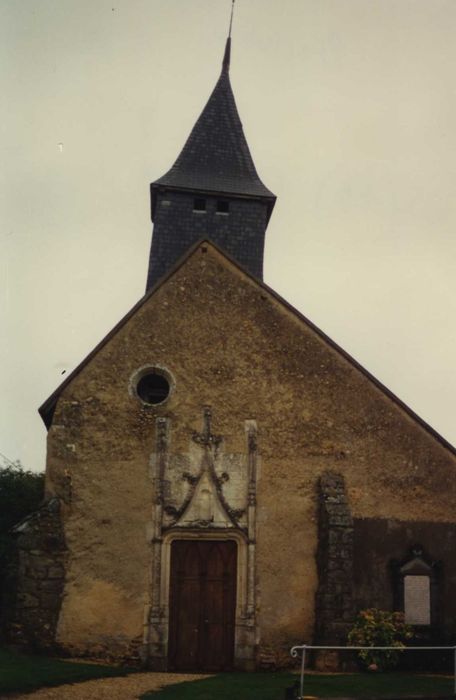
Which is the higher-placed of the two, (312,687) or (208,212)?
(208,212)

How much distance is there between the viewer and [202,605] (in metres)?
14.2

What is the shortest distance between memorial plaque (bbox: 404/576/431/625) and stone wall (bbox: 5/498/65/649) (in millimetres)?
6385

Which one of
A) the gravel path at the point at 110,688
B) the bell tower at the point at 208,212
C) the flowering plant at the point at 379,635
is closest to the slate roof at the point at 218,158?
the bell tower at the point at 208,212

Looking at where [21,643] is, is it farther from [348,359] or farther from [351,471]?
[348,359]

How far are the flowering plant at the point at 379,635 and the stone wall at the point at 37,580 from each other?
17.6ft

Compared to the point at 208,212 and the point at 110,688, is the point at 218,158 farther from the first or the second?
the point at 110,688

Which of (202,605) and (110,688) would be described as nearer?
(110,688)

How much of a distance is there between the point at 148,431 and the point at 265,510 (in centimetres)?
273

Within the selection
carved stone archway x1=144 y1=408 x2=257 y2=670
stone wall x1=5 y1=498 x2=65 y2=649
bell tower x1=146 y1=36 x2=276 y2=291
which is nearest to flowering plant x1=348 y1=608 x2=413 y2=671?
carved stone archway x1=144 y1=408 x2=257 y2=670

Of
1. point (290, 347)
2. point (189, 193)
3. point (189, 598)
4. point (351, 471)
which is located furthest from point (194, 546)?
point (189, 193)

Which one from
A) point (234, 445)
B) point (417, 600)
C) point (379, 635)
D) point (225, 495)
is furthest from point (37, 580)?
point (417, 600)

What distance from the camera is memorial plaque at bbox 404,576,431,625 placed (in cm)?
1412

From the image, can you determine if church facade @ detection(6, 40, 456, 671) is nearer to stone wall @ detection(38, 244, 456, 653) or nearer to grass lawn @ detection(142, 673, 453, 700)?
stone wall @ detection(38, 244, 456, 653)

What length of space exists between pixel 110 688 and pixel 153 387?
610 centimetres
